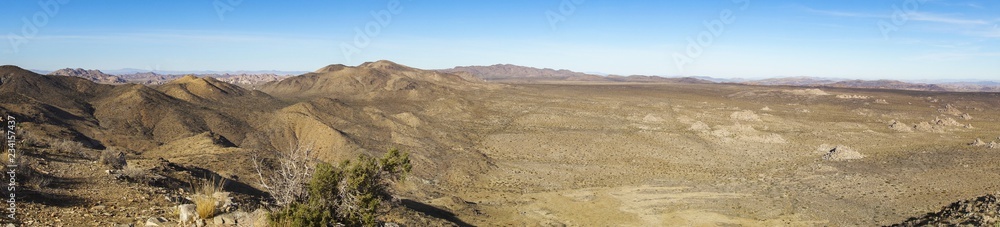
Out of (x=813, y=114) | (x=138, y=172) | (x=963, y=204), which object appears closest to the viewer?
(x=138, y=172)

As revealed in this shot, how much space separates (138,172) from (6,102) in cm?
2730

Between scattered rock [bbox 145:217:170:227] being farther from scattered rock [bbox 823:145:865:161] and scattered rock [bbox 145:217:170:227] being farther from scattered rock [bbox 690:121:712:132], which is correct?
scattered rock [bbox 690:121:712:132]

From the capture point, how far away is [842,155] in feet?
112

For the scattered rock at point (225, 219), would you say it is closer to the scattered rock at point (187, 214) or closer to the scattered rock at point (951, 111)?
the scattered rock at point (187, 214)

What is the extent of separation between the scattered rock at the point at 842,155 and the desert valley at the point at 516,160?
172 mm

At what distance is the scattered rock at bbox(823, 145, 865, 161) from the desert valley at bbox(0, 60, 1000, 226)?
172mm

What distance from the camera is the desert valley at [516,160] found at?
12.8m

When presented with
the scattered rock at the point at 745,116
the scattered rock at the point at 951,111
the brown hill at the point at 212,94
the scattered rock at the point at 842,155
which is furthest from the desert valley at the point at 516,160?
the scattered rock at the point at 951,111

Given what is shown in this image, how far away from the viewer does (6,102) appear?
30375 millimetres

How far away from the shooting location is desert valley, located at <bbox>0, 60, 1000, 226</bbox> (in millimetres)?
12844

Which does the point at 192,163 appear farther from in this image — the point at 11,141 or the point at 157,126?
the point at 157,126

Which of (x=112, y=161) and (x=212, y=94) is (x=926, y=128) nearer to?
(x=112, y=161)

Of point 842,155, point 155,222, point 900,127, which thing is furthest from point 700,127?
point 155,222

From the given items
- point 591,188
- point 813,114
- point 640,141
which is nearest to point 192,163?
point 591,188
